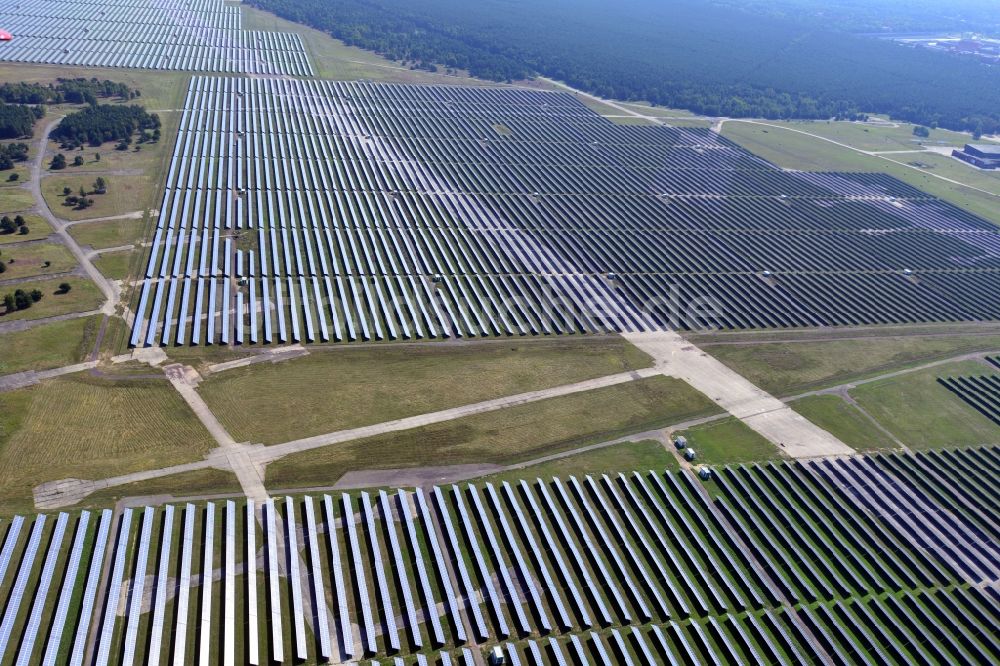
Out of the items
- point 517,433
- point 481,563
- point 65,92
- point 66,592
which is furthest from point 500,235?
point 65,92

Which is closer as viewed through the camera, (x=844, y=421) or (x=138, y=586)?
(x=138, y=586)

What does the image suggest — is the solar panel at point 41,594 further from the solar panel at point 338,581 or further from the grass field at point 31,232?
the grass field at point 31,232

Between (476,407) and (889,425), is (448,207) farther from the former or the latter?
(889,425)

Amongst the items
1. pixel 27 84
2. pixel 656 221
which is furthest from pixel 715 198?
pixel 27 84

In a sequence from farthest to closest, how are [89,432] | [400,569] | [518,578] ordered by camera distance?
[89,432], [518,578], [400,569]

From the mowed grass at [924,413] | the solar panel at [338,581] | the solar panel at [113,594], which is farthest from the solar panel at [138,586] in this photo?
the mowed grass at [924,413]

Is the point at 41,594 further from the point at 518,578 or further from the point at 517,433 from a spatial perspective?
the point at 517,433
